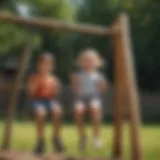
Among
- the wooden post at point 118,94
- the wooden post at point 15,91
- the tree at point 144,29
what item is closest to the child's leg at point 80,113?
the wooden post at point 118,94

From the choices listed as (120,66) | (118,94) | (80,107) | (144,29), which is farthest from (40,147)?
(144,29)

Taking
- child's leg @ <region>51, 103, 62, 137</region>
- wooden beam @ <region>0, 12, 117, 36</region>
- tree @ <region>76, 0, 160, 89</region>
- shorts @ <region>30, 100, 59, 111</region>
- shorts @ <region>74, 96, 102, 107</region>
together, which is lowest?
child's leg @ <region>51, 103, 62, 137</region>

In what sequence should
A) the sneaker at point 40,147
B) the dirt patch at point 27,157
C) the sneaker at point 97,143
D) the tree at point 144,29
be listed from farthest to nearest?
the tree at point 144,29
the sneaker at point 97,143
the sneaker at point 40,147
the dirt patch at point 27,157

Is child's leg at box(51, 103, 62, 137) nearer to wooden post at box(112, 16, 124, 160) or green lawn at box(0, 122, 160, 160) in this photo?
green lawn at box(0, 122, 160, 160)

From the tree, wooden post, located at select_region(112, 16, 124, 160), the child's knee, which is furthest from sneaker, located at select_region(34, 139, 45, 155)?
the tree

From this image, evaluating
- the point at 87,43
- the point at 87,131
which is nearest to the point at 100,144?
the point at 87,131

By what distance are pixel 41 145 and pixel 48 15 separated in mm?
5899

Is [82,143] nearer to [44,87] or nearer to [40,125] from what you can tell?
[40,125]

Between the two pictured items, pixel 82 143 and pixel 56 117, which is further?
pixel 82 143

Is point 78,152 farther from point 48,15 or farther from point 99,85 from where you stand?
point 48,15

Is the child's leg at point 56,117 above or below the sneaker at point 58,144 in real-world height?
above

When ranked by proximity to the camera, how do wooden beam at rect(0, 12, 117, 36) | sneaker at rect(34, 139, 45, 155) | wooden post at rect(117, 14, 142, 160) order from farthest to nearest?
sneaker at rect(34, 139, 45, 155) → wooden beam at rect(0, 12, 117, 36) → wooden post at rect(117, 14, 142, 160)

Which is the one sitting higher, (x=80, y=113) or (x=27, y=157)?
(x=80, y=113)

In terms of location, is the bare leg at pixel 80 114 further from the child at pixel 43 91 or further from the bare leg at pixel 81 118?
the child at pixel 43 91
